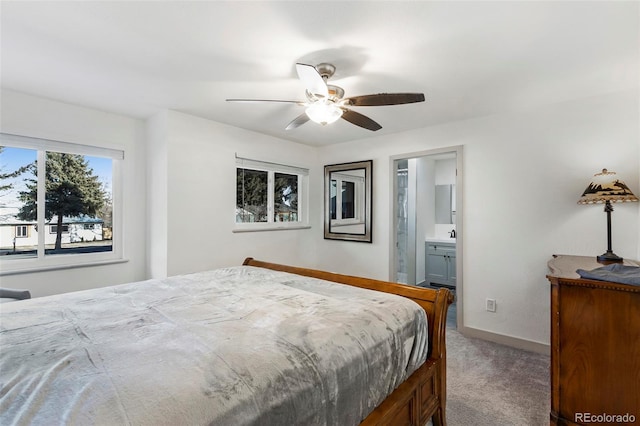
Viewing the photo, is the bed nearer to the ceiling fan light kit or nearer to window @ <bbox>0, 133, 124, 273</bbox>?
the ceiling fan light kit

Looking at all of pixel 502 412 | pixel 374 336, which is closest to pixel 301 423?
pixel 374 336

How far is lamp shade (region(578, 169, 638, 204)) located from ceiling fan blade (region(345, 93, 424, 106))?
1.62m

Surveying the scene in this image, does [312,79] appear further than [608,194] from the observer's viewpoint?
No

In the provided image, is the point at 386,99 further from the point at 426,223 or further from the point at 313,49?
the point at 426,223

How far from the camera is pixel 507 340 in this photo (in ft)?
9.90

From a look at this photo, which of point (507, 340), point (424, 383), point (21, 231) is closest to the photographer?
point (424, 383)

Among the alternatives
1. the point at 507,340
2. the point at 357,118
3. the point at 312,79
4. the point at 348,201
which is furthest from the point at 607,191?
the point at 348,201

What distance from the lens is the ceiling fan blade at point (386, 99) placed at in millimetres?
1967

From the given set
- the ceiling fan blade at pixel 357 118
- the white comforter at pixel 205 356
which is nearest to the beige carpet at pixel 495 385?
the white comforter at pixel 205 356

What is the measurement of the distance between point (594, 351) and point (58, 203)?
172 inches

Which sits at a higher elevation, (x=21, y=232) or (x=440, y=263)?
(x=21, y=232)

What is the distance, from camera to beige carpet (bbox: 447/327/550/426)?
1.93 meters

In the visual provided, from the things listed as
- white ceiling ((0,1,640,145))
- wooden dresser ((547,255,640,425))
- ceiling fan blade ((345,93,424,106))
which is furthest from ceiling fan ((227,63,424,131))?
wooden dresser ((547,255,640,425))

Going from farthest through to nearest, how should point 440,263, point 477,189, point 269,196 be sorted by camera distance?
1. point 440,263
2. point 269,196
3. point 477,189
